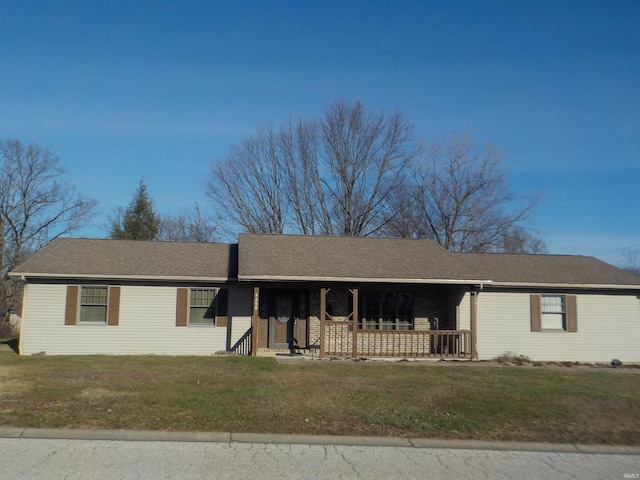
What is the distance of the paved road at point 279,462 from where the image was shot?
20.3 feet

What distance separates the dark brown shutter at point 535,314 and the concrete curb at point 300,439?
1098 centimetres

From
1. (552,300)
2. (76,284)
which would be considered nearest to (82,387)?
(76,284)

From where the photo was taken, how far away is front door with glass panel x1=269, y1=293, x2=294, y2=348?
59.9 ft

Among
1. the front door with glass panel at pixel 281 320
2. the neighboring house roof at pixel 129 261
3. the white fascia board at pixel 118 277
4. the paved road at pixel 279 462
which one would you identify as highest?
the neighboring house roof at pixel 129 261

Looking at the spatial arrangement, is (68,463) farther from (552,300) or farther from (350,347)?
(552,300)

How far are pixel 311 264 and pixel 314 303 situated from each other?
1571 millimetres

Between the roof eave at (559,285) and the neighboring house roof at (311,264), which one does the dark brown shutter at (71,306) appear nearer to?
the neighboring house roof at (311,264)

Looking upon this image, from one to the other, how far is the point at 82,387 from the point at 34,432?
2.86 metres

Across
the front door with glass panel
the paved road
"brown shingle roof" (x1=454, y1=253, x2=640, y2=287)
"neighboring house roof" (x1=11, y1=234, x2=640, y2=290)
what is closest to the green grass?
the paved road

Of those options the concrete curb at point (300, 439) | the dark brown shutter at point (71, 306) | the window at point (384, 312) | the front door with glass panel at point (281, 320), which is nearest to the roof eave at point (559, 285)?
the window at point (384, 312)

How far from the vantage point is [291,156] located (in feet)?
113

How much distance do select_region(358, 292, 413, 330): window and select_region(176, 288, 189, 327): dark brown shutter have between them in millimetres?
5786

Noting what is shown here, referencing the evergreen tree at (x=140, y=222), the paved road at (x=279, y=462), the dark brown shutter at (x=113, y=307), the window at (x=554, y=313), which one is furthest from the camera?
the evergreen tree at (x=140, y=222)

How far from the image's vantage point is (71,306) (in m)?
16.9
